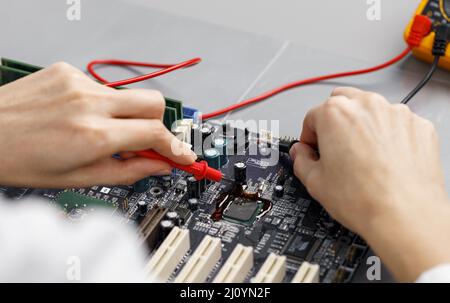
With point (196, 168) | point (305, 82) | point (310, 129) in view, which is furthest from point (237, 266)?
point (305, 82)

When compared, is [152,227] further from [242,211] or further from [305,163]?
[305,163]

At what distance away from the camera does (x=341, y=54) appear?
260 cm

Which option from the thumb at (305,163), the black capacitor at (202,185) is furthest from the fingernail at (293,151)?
the black capacitor at (202,185)

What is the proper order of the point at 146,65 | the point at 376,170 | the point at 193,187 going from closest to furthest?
1. the point at 376,170
2. the point at 193,187
3. the point at 146,65

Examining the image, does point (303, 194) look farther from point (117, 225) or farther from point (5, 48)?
point (5, 48)

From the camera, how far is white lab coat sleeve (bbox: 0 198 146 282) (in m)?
1.70

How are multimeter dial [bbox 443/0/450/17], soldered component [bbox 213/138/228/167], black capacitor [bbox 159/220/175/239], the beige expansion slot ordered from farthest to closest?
multimeter dial [bbox 443/0/450/17] < soldered component [bbox 213/138/228/167] < black capacitor [bbox 159/220/175/239] < the beige expansion slot

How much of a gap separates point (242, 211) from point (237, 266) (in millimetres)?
205

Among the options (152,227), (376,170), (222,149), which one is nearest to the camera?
(376,170)

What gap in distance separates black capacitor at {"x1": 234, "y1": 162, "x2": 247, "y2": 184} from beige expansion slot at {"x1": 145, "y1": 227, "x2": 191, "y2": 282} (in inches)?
9.6

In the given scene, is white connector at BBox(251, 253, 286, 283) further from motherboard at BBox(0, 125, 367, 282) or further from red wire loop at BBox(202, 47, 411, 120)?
red wire loop at BBox(202, 47, 411, 120)

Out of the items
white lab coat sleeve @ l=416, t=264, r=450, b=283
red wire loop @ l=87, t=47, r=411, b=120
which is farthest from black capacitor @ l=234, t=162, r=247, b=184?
white lab coat sleeve @ l=416, t=264, r=450, b=283

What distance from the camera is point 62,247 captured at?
1.78 m

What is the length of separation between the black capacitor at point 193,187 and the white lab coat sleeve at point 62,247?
0.17m
